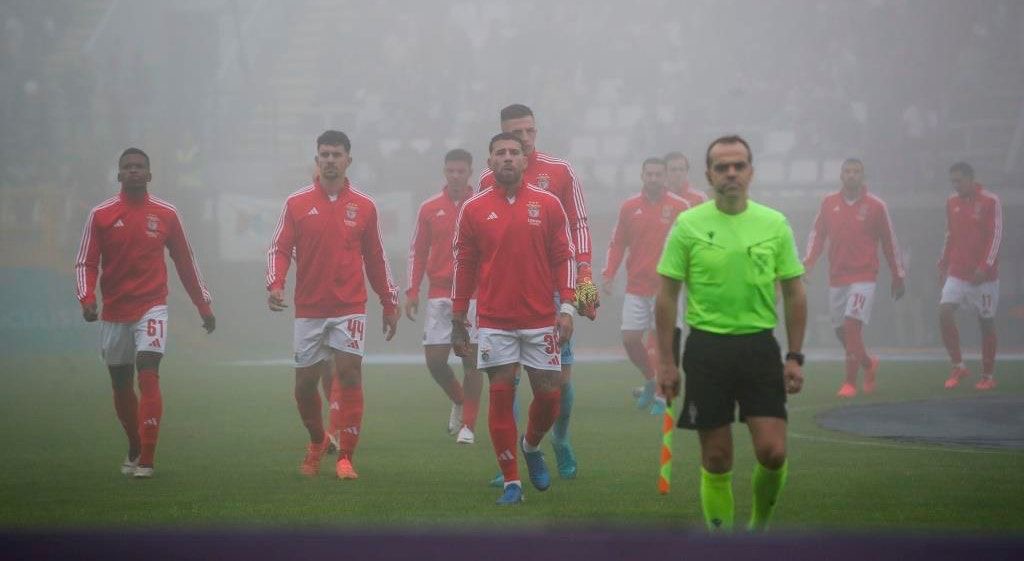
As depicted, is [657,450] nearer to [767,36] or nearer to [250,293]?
[250,293]

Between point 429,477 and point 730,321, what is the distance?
3.45m

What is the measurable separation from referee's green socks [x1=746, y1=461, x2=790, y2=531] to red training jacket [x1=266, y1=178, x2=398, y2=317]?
144 inches

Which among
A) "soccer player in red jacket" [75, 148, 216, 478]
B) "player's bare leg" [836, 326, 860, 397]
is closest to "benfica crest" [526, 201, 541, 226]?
"soccer player in red jacket" [75, 148, 216, 478]

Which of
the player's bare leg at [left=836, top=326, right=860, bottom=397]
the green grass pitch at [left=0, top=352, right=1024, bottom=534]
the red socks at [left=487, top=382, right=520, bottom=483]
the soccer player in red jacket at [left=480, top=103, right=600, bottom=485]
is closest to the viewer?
the green grass pitch at [left=0, top=352, right=1024, bottom=534]

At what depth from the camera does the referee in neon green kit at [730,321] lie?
5.87 m

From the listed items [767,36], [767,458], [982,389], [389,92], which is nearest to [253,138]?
[389,92]

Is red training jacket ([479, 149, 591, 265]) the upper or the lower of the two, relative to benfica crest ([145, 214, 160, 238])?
upper

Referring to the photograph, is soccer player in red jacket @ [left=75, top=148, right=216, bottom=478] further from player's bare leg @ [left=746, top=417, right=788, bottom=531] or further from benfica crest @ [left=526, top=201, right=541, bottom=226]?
player's bare leg @ [left=746, top=417, right=788, bottom=531]

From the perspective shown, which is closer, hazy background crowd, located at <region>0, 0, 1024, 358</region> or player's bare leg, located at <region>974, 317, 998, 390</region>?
player's bare leg, located at <region>974, 317, 998, 390</region>

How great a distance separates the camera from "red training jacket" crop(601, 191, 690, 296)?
13.2 metres

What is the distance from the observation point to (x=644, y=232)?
13266mm

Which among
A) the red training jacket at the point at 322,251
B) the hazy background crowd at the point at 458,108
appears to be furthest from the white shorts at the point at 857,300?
the hazy background crowd at the point at 458,108

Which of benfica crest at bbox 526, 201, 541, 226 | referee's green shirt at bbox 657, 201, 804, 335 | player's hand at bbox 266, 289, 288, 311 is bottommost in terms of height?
player's hand at bbox 266, 289, 288, 311

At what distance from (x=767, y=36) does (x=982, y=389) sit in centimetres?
1853
